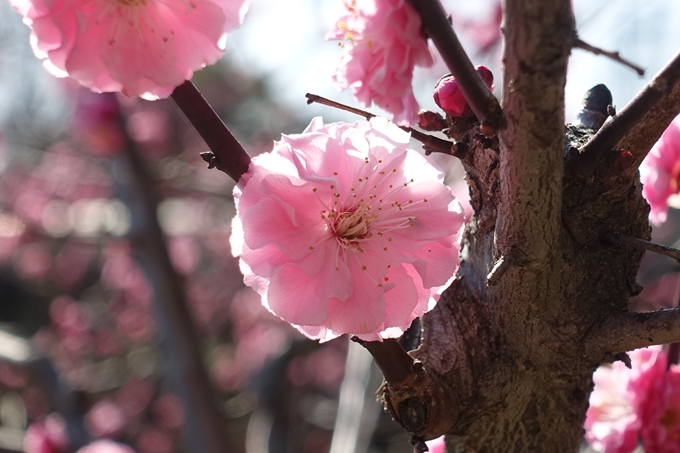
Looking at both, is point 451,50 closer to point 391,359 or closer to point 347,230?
point 347,230

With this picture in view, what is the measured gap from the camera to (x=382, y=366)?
0.74m

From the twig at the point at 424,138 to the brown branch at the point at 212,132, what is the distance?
0.14 meters

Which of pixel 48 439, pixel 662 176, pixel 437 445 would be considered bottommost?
pixel 437 445

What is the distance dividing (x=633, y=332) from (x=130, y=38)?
0.73m

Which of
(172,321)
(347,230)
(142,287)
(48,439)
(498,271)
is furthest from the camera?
(142,287)

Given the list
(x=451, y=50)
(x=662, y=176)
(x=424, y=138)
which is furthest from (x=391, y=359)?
(x=662, y=176)

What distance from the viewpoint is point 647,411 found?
104 centimetres

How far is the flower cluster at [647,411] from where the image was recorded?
3.31ft

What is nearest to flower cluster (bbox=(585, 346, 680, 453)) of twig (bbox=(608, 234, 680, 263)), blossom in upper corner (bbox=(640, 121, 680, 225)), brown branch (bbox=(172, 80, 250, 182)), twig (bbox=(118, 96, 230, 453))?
blossom in upper corner (bbox=(640, 121, 680, 225))

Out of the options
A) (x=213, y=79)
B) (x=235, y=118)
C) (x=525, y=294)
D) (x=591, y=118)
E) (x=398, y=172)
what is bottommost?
(x=525, y=294)

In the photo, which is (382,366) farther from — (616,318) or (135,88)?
(135,88)

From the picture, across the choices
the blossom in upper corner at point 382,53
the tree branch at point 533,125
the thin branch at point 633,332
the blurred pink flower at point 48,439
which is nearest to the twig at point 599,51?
the tree branch at point 533,125

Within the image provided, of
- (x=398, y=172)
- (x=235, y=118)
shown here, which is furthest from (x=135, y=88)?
(x=235, y=118)

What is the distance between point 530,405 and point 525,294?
0.21m
